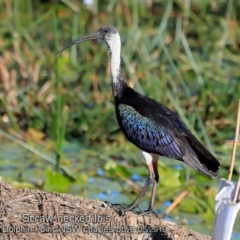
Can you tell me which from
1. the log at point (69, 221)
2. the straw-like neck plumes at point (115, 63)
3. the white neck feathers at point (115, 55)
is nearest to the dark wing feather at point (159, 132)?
the straw-like neck plumes at point (115, 63)

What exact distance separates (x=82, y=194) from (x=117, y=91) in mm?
1233

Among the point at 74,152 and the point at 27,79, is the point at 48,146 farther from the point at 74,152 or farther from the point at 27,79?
the point at 27,79

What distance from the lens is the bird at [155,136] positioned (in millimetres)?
6809

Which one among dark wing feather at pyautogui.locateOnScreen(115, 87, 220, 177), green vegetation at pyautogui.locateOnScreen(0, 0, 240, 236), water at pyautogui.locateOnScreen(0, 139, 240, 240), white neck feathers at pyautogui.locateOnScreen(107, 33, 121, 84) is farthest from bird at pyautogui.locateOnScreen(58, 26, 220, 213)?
water at pyautogui.locateOnScreen(0, 139, 240, 240)

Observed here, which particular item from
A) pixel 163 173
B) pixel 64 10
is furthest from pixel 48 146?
pixel 64 10

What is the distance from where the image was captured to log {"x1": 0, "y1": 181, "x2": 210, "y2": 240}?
577cm

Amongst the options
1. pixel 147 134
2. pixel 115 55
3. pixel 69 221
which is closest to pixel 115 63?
pixel 115 55

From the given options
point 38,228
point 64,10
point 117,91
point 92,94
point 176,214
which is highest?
point 64,10

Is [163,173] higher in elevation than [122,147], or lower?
lower

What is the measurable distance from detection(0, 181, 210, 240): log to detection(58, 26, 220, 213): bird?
0.49 metres

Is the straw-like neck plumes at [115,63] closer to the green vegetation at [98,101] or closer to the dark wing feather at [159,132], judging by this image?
the dark wing feather at [159,132]

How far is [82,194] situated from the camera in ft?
27.1

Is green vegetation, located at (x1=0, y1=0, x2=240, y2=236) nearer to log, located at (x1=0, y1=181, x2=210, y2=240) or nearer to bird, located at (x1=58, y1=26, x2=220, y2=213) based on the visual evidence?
bird, located at (x1=58, y1=26, x2=220, y2=213)

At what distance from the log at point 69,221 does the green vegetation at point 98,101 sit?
4.84ft
